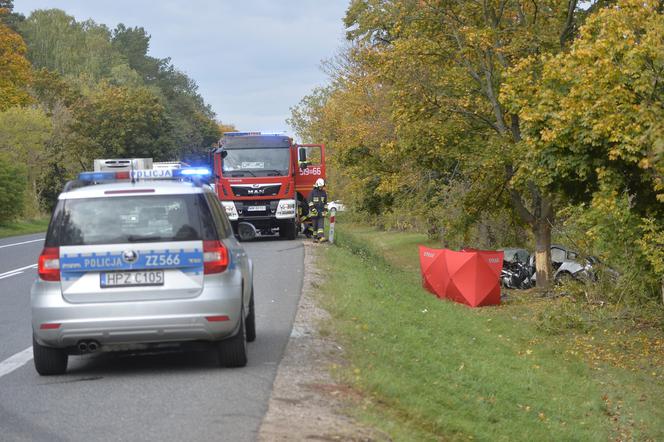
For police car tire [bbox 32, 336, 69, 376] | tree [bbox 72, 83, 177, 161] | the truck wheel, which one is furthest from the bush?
police car tire [bbox 32, 336, 69, 376]

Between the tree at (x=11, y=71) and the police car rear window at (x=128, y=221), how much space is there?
60584 millimetres

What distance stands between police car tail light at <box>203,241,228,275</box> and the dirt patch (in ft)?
3.72

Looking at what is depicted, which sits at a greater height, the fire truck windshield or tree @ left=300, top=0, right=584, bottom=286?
tree @ left=300, top=0, right=584, bottom=286

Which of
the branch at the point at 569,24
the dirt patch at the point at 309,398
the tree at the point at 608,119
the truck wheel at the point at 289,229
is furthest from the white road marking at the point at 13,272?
the branch at the point at 569,24

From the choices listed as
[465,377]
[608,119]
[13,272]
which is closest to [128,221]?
[465,377]

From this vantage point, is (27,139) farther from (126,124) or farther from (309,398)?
(309,398)

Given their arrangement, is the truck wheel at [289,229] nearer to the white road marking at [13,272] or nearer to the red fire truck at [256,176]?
the red fire truck at [256,176]

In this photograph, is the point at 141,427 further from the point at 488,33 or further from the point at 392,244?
the point at 392,244

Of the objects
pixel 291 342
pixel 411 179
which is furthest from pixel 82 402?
pixel 411 179

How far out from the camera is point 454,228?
31.9 m

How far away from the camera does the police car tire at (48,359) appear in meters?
9.12

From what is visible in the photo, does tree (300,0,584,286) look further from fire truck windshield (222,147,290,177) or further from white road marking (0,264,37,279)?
white road marking (0,264,37,279)

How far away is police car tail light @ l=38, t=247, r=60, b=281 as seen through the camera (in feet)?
28.4

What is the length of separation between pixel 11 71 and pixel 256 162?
148 ft
